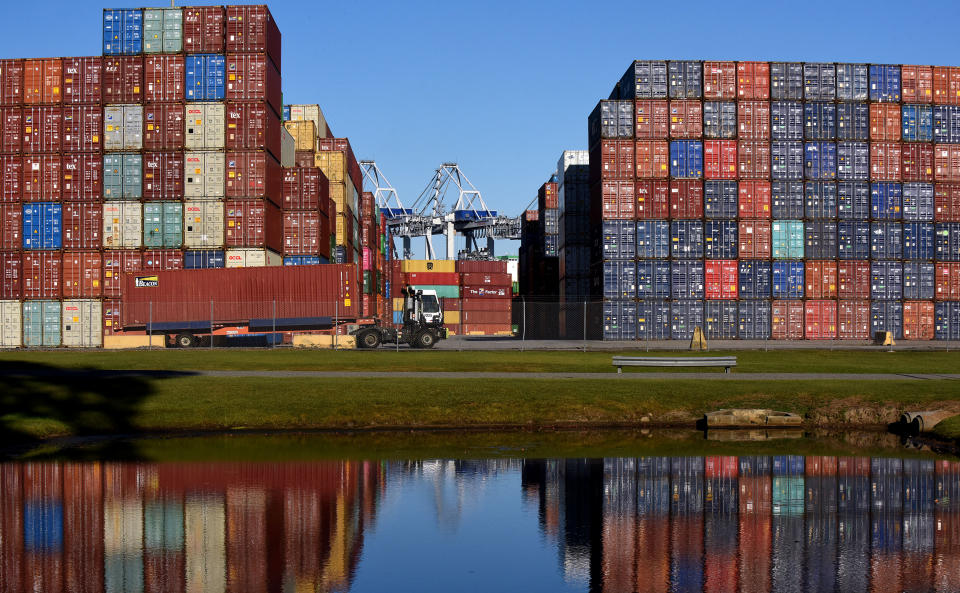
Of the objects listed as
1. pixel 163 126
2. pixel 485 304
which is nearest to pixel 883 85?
pixel 163 126

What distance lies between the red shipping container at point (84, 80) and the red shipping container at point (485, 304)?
5257 cm

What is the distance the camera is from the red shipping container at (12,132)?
59.9m

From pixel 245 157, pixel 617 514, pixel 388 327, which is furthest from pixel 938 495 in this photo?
pixel 245 157

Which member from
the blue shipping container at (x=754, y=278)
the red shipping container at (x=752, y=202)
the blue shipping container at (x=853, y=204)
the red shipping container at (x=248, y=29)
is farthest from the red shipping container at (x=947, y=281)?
the red shipping container at (x=248, y=29)

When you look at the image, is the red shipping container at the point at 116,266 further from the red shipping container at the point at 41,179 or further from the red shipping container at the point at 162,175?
the red shipping container at the point at 41,179

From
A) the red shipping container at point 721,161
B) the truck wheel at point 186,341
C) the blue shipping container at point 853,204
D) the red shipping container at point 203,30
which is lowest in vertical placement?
the truck wheel at point 186,341

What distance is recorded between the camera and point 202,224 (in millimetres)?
58688

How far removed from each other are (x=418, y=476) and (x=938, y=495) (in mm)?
8153

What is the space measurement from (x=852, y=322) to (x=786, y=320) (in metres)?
4.94

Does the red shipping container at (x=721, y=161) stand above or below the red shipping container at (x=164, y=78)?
below

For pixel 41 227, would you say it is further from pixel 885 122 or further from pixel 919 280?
pixel 919 280

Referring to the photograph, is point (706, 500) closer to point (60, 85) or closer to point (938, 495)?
point (938, 495)

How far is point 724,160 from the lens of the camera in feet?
218

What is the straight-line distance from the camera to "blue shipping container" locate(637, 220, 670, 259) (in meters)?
66.2
